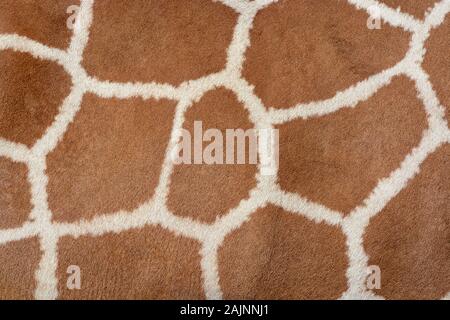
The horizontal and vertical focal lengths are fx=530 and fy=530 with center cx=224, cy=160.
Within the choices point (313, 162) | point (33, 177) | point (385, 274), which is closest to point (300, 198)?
point (313, 162)

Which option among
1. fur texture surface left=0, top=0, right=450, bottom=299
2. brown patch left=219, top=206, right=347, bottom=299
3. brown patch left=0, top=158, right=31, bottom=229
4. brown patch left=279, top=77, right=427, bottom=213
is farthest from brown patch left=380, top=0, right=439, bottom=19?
brown patch left=0, top=158, right=31, bottom=229

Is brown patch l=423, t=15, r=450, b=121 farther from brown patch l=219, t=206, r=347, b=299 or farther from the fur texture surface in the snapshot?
brown patch l=219, t=206, r=347, b=299

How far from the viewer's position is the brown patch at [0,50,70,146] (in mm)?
959

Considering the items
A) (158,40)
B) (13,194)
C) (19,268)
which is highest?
(158,40)

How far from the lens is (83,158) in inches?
37.8

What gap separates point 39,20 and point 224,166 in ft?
1.46

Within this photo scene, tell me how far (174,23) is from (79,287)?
515 mm

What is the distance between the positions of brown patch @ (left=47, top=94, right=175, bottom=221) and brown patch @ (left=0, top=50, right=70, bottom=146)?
50 millimetres

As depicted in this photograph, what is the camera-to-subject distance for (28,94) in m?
0.97

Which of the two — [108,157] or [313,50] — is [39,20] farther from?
[313,50]

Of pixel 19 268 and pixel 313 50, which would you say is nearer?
pixel 19 268

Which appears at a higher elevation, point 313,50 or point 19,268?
point 313,50

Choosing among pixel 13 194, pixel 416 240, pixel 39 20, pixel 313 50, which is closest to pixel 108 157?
pixel 13 194

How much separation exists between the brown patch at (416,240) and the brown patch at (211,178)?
248 millimetres
